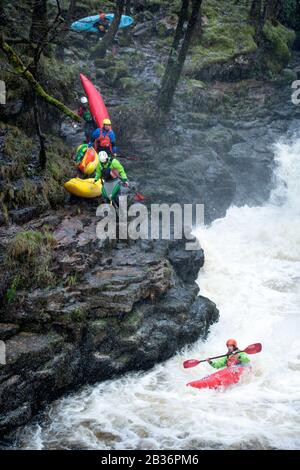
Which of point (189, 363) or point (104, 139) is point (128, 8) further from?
point (189, 363)

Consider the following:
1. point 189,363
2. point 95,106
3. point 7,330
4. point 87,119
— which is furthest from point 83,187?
point 189,363

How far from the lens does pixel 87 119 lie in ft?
34.1

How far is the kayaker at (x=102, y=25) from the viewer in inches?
606

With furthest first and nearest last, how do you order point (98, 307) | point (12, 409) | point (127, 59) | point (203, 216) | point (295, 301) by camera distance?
point (127, 59), point (203, 216), point (295, 301), point (98, 307), point (12, 409)

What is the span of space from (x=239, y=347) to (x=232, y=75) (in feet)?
36.4

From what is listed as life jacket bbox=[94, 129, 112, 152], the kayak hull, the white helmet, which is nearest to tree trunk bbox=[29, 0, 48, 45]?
life jacket bbox=[94, 129, 112, 152]

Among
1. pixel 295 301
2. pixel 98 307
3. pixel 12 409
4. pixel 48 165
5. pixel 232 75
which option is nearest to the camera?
pixel 12 409

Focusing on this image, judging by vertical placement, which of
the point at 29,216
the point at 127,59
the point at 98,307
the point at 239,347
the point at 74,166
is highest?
the point at 127,59

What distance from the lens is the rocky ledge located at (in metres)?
6.21

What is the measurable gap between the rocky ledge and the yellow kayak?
0.46 meters

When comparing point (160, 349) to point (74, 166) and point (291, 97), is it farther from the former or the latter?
point (291, 97)

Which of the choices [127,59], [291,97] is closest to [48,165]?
[127,59]

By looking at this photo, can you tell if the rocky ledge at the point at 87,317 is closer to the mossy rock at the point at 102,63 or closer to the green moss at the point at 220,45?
the mossy rock at the point at 102,63

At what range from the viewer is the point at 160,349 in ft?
24.4
